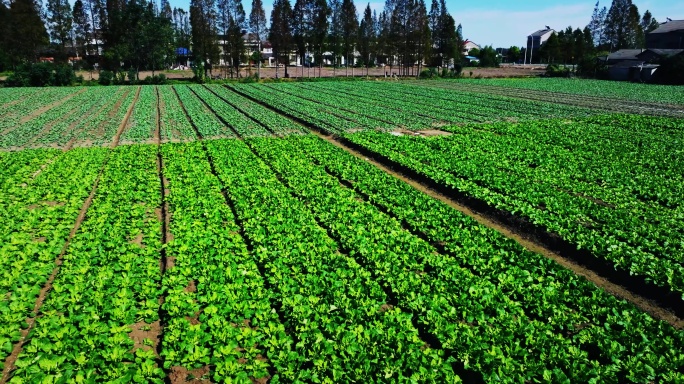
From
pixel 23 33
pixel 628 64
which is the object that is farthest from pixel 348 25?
pixel 23 33

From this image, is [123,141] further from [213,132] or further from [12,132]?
[12,132]

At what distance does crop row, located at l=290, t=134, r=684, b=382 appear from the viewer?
21.1 feet

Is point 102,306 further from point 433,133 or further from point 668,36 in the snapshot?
point 668,36

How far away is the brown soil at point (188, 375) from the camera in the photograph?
20.4ft

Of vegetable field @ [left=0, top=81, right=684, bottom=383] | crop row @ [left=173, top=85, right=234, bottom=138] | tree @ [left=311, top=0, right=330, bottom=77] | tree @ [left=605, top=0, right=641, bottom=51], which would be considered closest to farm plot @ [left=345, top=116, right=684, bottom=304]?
vegetable field @ [left=0, top=81, right=684, bottom=383]

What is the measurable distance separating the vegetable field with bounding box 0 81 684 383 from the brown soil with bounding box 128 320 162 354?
0.04 meters

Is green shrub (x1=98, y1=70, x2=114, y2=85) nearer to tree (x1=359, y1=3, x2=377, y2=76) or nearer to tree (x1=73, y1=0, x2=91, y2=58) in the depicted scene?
tree (x1=73, y1=0, x2=91, y2=58)

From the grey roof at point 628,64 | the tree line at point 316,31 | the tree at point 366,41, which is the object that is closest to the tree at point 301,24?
the tree line at point 316,31

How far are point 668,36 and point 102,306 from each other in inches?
4489

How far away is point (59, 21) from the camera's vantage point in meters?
87.1

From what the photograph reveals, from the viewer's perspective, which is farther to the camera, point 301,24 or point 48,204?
point 301,24

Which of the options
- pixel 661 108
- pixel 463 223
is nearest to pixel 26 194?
pixel 463 223

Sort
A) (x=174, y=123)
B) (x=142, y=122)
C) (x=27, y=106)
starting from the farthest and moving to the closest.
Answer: (x=27, y=106) < (x=142, y=122) < (x=174, y=123)

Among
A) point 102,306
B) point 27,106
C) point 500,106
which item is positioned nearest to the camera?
point 102,306
